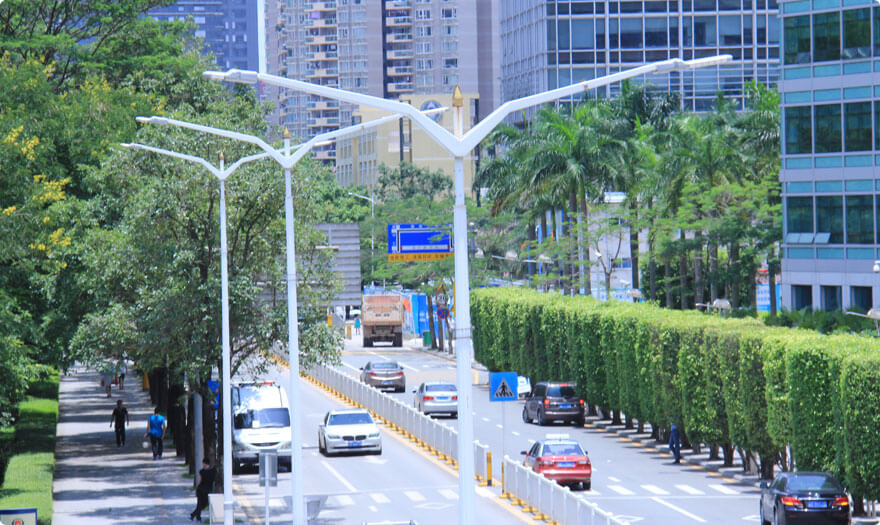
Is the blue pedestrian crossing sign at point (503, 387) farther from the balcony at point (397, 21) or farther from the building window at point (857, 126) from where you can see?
the balcony at point (397, 21)

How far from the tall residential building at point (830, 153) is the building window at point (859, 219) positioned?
39 mm

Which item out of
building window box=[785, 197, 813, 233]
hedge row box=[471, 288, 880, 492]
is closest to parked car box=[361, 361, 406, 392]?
hedge row box=[471, 288, 880, 492]

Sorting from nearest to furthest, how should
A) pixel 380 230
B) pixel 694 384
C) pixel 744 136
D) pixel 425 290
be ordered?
pixel 694 384
pixel 744 136
pixel 425 290
pixel 380 230

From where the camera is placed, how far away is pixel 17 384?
1324 inches

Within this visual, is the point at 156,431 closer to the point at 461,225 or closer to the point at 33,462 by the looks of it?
the point at 33,462

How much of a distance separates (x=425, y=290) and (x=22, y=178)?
5636 cm

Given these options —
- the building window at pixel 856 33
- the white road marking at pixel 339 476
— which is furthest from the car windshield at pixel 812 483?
the building window at pixel 856 33

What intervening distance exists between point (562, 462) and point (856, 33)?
1022 inches

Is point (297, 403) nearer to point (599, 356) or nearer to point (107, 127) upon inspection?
point (107, 127)

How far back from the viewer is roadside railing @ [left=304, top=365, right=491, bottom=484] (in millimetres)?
39812

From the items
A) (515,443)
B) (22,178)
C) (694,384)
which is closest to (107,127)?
(22,178)

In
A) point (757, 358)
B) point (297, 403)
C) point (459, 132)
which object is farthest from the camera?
point (757, 358)

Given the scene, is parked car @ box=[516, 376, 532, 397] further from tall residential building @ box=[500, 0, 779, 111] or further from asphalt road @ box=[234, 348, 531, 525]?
tall residential building @ box=[500, 0, 779, 111]

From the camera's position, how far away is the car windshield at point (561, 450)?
3675 cm
